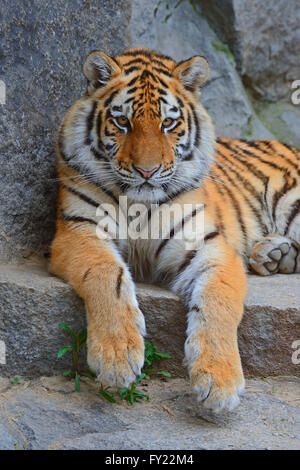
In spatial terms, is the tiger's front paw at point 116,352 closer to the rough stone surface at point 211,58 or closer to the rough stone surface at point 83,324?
the rough stone surface at point 83,324

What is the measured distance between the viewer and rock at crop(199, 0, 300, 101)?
15.7ft

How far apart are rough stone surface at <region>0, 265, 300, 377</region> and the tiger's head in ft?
1.64

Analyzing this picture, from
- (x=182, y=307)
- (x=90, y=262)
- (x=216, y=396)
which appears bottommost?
(x=216, y=396)

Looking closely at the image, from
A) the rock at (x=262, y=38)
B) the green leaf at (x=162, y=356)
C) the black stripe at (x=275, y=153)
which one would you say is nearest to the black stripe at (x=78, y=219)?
the green leaf at (x=162, y=356)

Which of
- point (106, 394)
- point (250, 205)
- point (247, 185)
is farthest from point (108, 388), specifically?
point (247, 185)

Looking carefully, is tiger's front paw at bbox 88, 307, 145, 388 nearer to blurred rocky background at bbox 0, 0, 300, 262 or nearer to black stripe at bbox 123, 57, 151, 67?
blurred rocky background at bbox 0, 0, 300, 262

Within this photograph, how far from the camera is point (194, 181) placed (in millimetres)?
3018

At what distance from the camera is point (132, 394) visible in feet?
8.04

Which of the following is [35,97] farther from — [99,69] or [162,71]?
[162,71]

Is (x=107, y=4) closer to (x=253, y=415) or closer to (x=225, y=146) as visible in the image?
(x=225, y=146)

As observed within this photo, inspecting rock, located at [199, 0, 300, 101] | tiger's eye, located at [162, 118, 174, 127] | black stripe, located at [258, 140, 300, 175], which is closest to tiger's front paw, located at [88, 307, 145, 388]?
tiger's eye, located at [162, 118, 174, 127]
